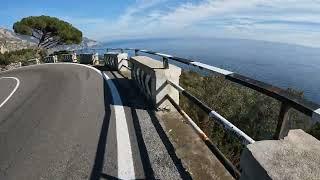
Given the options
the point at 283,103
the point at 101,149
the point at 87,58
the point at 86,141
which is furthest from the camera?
the point at 87,58

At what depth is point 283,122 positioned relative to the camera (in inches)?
123

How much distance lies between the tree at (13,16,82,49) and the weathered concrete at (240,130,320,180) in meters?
56.7

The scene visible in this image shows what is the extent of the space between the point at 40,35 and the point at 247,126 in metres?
43.1

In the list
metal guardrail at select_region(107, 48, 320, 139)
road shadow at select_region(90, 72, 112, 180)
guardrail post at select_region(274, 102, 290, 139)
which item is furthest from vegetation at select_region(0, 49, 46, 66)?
guardrail post at select_region(274, 102, 290, 139)

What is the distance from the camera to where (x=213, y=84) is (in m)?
25.9

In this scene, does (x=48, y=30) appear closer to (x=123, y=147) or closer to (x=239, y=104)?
(x=239, y=104)

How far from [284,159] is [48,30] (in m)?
59.2

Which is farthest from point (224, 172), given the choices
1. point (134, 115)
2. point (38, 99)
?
point (38, 99)

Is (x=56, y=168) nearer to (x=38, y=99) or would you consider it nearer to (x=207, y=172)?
(x=207, y=172)

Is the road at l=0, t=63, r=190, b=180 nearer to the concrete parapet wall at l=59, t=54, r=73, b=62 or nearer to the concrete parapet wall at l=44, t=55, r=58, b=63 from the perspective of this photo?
the concrete parapet wall at l=59, t=54, r=73, b=62

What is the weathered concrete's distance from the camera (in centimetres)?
264

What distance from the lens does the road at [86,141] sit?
16.8 ft

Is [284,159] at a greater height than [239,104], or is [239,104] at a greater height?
[284,159]

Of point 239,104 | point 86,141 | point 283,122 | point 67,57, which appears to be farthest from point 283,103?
point 67,57
